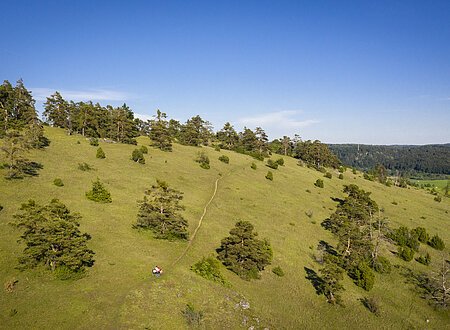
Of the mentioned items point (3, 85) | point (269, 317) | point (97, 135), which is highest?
point (3, 85)

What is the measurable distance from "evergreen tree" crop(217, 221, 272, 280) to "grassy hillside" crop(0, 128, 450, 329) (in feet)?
6.30

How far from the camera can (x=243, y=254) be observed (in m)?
42.5

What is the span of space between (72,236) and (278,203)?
5049 cm

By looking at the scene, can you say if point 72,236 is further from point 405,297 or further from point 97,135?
point 97,135

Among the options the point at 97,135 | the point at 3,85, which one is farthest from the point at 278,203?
the point at 3,85

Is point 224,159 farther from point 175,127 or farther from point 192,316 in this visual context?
point 192,316

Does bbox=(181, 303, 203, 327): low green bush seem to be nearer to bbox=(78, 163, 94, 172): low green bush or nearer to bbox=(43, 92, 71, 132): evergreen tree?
bbox=(78, 163, 94, 172): low green bush

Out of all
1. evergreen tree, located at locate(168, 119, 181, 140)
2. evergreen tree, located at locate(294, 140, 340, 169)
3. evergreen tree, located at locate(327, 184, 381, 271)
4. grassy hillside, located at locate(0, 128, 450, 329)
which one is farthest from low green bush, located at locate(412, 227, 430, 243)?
evergreen tree, located at locate(168, 119, 181, 140)

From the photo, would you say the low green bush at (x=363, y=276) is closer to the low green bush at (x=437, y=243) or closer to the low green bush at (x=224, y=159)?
the low green bush at (x=437, y=243)

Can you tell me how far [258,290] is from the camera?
39.1 m

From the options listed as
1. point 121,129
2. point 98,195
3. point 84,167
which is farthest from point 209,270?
point 121,129

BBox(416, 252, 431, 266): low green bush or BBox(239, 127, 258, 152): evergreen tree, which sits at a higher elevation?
BBox(239, 127, 258, 152): evergreen tree

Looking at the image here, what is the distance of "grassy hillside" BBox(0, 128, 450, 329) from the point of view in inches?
1099

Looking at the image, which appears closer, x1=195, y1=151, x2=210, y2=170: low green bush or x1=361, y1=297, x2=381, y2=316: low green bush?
x1=361, y1=297, x2=381, y2=316: low green bush
